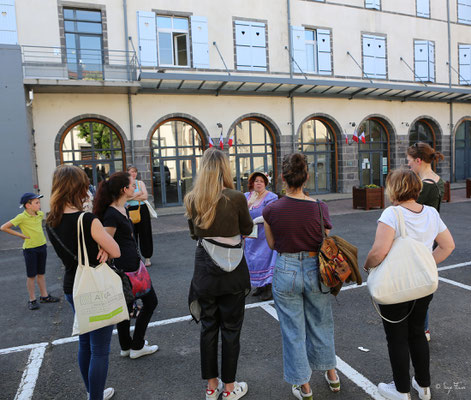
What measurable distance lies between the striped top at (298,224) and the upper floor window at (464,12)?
2451cm

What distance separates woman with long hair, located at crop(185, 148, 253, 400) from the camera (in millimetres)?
2756

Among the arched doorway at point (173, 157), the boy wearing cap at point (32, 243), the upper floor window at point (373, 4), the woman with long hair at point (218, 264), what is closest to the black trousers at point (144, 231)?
the boy wearing cap at point (32, 243)

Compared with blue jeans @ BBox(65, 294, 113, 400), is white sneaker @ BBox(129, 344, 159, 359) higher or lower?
lower

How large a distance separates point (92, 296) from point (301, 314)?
1406mm

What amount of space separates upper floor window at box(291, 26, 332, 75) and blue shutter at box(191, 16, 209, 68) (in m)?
4.14

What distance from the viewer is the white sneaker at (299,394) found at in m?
2.76

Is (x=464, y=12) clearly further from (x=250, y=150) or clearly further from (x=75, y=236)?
(x=75, y=236)

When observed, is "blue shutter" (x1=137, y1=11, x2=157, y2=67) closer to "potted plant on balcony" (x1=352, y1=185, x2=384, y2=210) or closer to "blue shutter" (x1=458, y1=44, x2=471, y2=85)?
"potted plant on balcony" (x1=352, y1=185, x2=384, y2=210)

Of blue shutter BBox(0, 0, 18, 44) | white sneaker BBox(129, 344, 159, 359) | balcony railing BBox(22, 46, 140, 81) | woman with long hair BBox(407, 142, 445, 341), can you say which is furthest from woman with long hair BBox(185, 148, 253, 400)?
blue shutter BBox(0, 0, 18, 44)

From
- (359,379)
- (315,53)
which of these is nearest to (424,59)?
(315,53)

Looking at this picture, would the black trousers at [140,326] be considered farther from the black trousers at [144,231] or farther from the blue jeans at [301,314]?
the black trousers at [144,231]

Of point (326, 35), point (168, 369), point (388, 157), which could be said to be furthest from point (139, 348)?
point (388, 157)

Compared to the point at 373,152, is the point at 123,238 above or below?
below

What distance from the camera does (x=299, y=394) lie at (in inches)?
113
